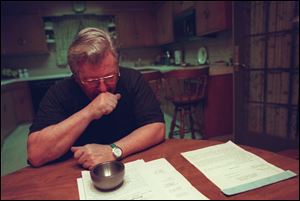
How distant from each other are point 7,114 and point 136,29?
116 inches

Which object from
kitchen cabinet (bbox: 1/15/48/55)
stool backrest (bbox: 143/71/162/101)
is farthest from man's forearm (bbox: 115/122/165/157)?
kitchen cabinet (bbox: 1/15/48/55)

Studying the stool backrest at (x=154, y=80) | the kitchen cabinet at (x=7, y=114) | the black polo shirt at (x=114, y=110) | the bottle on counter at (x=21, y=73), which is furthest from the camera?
the bottle on counter at (x=21, y=73)

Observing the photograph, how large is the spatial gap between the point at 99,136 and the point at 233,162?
636mm

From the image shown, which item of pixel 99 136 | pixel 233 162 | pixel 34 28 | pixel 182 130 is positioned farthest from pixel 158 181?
pixel 34 28

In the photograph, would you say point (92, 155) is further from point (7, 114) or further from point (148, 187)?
point (7, 114)

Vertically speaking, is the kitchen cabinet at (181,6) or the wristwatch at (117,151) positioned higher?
the kitchen cabinet at (181,6)

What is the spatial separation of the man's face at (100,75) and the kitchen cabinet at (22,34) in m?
4.08

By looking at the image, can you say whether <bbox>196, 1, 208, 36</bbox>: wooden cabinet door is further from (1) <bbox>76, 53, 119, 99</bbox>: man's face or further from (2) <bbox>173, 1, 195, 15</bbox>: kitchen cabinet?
(1) <bbox>76, 53, 119, 99</bbox>: man's face

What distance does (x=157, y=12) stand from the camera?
5.10m

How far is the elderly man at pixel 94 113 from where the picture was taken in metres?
0.89

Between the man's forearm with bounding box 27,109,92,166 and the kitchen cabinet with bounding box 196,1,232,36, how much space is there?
2280mm

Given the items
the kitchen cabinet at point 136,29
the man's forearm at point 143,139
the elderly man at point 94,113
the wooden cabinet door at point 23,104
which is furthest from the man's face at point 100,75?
the kitchen cabinet at point 136,29

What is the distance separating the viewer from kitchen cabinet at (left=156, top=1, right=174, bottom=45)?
14.2ft

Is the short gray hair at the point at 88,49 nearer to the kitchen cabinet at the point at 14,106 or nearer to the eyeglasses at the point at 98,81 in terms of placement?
the eyeglasses at the point at 98,81
